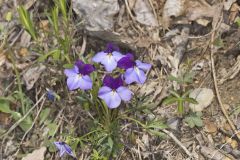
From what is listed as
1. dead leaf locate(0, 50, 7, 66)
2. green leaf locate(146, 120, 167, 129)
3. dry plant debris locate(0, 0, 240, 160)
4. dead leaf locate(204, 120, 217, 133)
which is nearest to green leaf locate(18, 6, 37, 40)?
dry plant debris locate(0, 0, 240, 160)

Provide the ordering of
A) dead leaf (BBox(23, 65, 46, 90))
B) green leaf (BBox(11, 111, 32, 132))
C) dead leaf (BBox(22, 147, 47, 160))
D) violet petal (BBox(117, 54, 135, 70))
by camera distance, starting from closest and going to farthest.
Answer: violet petal (BBox(117, 54, 135, 70)) → dead leaf (BBox(22, 147, 47, 160)) → green leaf (BBox(11, 111, 32, 132)) → dead leaf (BBox(23, 65, 46, 90))

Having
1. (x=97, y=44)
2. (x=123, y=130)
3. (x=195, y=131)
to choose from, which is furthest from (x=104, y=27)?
(x=195, y=131)

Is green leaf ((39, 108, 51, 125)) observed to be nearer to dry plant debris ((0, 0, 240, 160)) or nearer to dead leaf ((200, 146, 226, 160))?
dry plant debris ((0, 0, 240, 160))

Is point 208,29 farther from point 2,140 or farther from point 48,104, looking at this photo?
point 2,140

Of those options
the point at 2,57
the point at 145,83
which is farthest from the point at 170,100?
the point at 2,57

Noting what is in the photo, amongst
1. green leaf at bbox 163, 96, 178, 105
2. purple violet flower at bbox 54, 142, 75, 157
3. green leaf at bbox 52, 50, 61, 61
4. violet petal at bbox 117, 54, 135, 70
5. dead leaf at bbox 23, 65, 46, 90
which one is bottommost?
purple violet flower at bbox 54, 142, 75, 157

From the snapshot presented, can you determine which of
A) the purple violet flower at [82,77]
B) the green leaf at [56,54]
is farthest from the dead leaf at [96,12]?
the purple violet flower at [82,77]

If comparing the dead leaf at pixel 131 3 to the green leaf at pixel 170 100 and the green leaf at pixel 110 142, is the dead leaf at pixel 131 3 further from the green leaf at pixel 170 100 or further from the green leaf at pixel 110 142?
the green leaf at pixel 110 142
